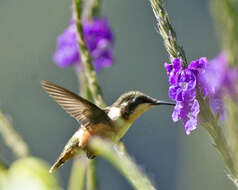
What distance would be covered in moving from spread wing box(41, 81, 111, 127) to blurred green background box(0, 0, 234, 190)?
3029mm

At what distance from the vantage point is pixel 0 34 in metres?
6.44

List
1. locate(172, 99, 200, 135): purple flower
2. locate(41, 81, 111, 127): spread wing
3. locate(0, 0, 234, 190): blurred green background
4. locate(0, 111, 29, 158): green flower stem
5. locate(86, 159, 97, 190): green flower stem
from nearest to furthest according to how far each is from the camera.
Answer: locate(172, 99, 200, 135): purple flower
locate(41, 81, 111, 127): spread wing
locate(0, 111, 29, 158): green flower stem
locate(86, 159, 97, 190): green flower stem
locate(0, 0, 234, 190): blurred green background

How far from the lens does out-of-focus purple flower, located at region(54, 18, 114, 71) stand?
10.3 ft

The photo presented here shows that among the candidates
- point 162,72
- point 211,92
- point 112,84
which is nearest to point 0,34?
point 112,84

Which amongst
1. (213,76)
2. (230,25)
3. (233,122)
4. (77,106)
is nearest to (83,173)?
(77,106)

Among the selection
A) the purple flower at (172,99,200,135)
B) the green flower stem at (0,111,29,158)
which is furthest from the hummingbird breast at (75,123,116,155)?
the purple flower at (172,99,200,135)

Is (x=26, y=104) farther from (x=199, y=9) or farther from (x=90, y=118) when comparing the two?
(x=90, y=118)

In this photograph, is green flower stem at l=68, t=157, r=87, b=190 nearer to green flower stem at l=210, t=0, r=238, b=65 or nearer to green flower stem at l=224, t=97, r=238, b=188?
green flower stem at l=224, t=97, r=238, b=188

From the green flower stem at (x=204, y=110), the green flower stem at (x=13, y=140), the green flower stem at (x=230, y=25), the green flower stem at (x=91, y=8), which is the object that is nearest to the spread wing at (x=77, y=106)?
the green flower stem at (x=13, y=140)

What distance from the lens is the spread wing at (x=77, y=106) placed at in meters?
2.21

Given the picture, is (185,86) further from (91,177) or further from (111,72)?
(111,72)

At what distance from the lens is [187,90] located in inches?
72.9

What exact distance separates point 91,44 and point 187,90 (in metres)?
1.47

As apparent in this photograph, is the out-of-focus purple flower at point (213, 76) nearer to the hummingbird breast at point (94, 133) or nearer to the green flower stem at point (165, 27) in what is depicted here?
the green flower stem at point (165, 27)
